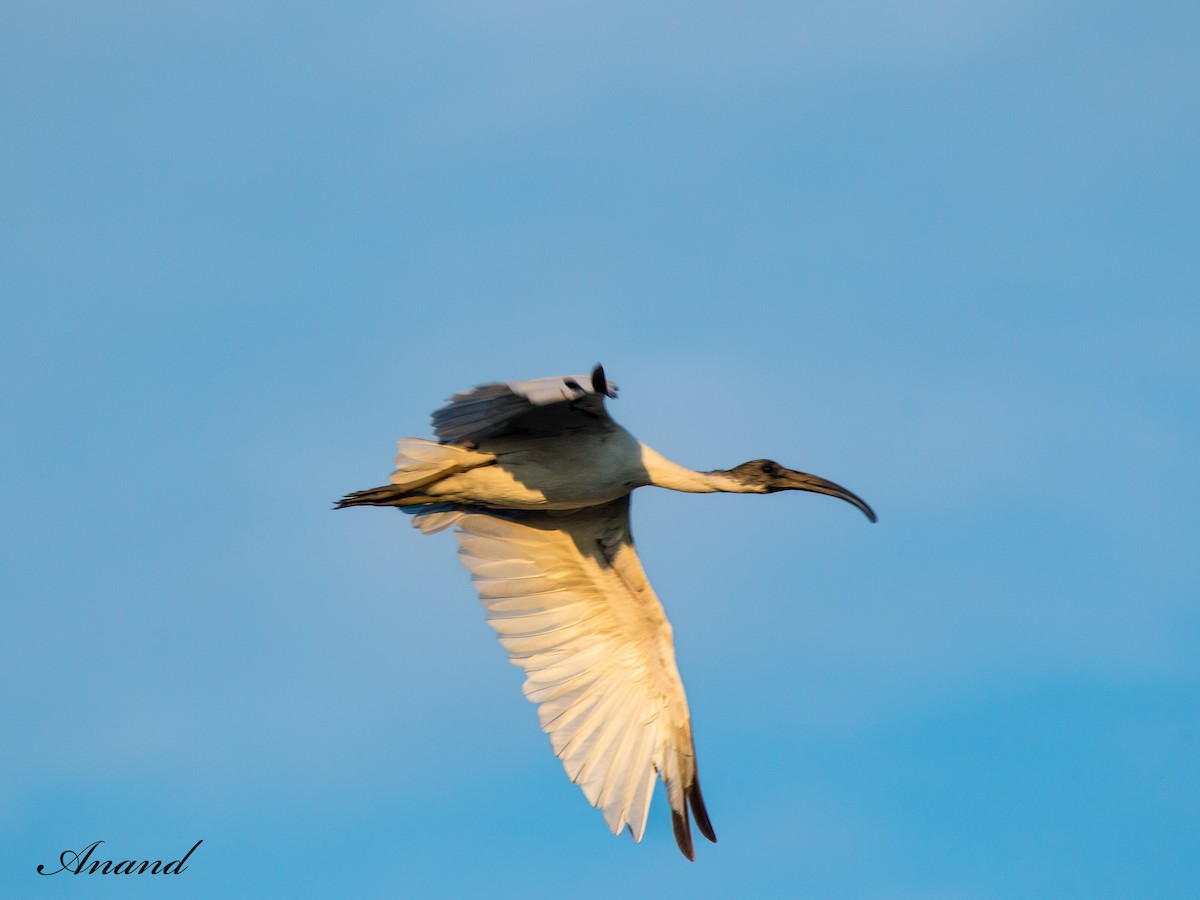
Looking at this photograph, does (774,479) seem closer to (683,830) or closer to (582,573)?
(582,573)

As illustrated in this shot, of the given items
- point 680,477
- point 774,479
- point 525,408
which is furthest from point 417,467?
point 774,479

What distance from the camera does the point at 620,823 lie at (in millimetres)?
12469

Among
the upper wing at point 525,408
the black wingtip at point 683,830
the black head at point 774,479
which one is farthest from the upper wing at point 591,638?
the upper wing at point 525,408

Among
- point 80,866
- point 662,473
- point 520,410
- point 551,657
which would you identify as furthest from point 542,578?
point 80,866

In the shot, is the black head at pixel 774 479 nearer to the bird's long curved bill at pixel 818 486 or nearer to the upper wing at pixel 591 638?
the bird's long curved bill at pixel 818 486

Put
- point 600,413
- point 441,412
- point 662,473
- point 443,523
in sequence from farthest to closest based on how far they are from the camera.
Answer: point 443,523, point 662,473, point 600,413, point 441,412

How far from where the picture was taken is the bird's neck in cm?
1198


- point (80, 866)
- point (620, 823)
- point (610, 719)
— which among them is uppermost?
point (610, 719)

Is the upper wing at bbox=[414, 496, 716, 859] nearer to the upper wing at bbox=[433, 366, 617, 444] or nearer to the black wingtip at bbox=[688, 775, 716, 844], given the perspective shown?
the black wingtip at bbox=[688, 775, 716, 844]

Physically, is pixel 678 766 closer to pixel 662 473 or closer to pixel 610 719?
pixel 610 719

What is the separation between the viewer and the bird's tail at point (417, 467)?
11789 mm

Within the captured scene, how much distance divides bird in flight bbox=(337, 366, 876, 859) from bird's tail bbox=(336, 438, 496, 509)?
11mm

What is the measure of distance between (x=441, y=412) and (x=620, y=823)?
409cm

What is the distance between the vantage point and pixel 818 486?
1266cm
